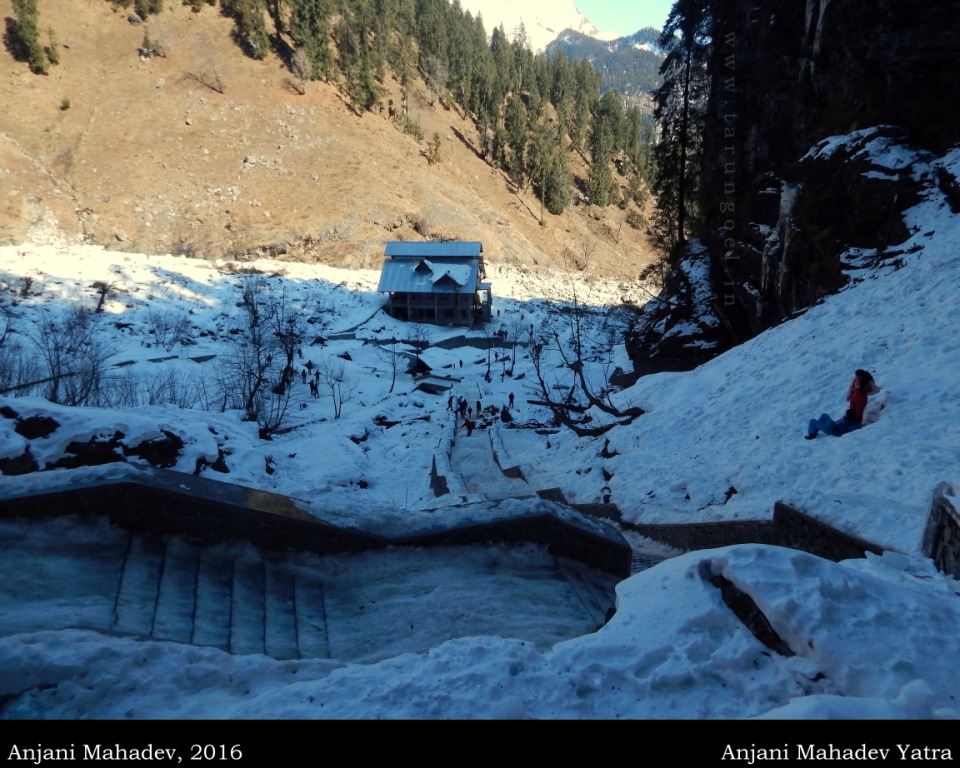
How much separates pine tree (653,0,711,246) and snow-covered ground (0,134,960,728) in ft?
46.8

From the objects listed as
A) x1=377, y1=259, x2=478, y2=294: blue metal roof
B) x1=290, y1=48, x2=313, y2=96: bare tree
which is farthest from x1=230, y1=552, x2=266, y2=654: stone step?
x1=290, y1=48, x2=313, y2=96: bare tree

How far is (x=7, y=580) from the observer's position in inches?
220

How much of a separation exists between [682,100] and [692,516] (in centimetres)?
2704

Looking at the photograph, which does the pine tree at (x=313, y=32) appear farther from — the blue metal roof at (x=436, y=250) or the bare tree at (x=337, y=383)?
the bare tree at (x=337, y=383)

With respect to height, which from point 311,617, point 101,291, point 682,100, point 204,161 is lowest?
point 311,617

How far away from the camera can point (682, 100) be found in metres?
30.1

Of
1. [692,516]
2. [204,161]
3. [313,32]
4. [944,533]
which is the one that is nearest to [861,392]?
[692,516]

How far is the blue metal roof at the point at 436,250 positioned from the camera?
52531 mm

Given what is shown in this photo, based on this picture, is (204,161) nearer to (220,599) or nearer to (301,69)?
(301,69)

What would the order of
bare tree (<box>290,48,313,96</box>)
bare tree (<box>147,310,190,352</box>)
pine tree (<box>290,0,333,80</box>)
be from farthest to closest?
pine tree (<box>290,0,333,80</box>)
bare tree (<box>290,48,313,96</box>)
bare tree (<box>147,310,190,352</box>)

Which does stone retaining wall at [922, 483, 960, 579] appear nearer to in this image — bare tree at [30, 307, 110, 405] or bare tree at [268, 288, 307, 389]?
bare tree at [30, 307, 110, 405]

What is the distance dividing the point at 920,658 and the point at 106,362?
1322 inches

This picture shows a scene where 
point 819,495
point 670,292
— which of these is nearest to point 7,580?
point 819,495

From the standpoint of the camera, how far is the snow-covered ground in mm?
3791
